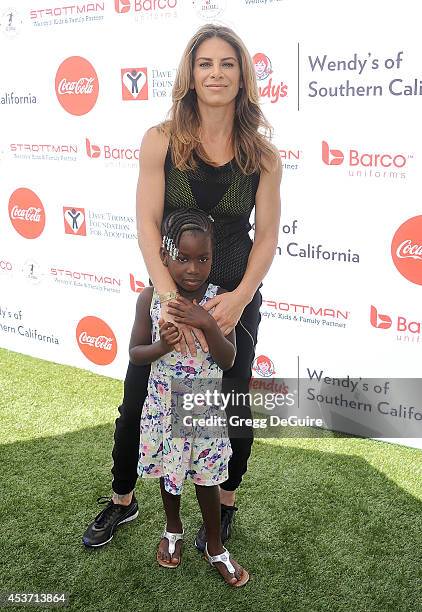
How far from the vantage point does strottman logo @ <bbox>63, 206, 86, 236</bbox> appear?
4605mm

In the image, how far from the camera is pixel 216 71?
2363 millimetres

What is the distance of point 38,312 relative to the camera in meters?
5.08

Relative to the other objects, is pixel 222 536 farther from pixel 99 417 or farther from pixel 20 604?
pixel 99 417

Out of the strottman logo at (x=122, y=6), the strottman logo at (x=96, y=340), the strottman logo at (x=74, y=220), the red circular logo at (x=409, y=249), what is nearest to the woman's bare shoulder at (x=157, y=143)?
the red circular logo at (x=409, y=249)

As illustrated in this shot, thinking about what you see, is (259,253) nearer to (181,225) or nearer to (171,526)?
(181,225)

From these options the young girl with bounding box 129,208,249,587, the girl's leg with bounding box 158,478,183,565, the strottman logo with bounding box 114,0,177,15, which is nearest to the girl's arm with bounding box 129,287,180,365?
the young girl with bounding box 129,208,249,587

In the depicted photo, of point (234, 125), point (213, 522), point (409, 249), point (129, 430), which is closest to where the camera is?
point (234, 125)

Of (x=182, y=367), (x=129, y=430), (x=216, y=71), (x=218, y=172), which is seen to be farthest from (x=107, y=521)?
(x=216, y=71)

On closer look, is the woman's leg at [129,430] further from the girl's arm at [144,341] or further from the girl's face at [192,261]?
the girl's face at [192,261]

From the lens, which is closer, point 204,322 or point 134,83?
point 204,322

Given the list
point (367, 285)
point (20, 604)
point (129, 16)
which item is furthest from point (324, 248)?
point (20, 604)

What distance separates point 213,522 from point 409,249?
5.88ft

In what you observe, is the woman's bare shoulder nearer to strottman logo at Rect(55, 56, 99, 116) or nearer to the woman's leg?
the woman's leg

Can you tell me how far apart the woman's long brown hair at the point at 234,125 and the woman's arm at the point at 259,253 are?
81mm
